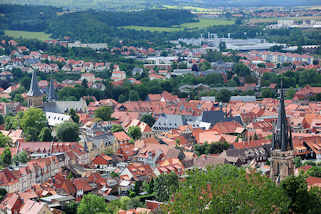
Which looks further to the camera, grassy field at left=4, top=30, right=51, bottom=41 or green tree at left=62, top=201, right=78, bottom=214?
grassy field at left=4, top=30, right=51, bottom=41

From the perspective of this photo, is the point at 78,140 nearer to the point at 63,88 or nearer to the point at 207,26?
the point at 63,88

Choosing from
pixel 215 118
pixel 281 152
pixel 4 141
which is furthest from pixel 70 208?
pixel 215 118

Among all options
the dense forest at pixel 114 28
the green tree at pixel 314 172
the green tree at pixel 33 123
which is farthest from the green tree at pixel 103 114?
the dense forest at pixel 114 28

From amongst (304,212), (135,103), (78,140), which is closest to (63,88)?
(135,103)

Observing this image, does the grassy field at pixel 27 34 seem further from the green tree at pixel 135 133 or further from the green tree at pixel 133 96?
the green tree at pixel 135 133

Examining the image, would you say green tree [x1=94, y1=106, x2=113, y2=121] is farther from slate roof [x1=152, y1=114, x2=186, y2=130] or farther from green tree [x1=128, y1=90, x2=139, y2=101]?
green tree [x1=128, y1=90, x2=139, y2=101]

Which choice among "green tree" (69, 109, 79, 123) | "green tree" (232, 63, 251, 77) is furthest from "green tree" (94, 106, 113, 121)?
"green tree" (232, 63, 251, 77)

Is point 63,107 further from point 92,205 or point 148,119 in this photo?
point 92,205

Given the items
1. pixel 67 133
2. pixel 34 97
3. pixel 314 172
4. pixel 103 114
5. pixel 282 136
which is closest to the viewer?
pixel 282 136
